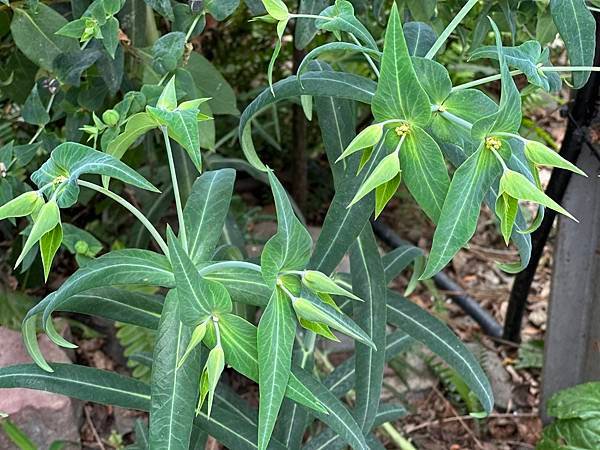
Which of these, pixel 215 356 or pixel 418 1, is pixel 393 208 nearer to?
pixel 418 1

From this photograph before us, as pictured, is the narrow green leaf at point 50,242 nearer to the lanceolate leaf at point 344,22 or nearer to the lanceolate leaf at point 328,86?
the lanceolate leaf at point 328,86

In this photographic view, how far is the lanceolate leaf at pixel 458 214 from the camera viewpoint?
691 millimetres

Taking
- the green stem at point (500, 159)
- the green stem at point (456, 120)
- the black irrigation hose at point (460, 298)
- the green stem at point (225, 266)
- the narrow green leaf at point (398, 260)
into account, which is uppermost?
the green stem at point (456, 120)

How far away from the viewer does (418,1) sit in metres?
1.14

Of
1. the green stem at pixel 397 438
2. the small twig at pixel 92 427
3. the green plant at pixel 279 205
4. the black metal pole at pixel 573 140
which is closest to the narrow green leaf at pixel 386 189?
the green plant at pixel 279 205

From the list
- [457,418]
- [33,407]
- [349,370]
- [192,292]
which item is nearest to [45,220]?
[192,292]

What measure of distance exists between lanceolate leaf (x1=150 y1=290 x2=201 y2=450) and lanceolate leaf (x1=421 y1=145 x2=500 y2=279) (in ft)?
1.01

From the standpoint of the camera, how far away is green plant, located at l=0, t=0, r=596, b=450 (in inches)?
27.9

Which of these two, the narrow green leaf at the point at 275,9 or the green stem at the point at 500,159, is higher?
the narrow green leaf at the point at 275,9

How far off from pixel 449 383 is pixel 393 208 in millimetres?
642

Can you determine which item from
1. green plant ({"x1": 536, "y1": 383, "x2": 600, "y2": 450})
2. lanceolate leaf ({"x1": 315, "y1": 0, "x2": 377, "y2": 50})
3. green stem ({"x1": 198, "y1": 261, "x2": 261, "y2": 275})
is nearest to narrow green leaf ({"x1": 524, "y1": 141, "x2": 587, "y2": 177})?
lanceolate leaf ({"x1": 315, "y1": 0, "x2": 377, "y2": 50})

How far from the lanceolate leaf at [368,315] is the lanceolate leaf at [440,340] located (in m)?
0.10

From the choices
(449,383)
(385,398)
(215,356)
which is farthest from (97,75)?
(449,383)

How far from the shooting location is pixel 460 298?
2184 mm
